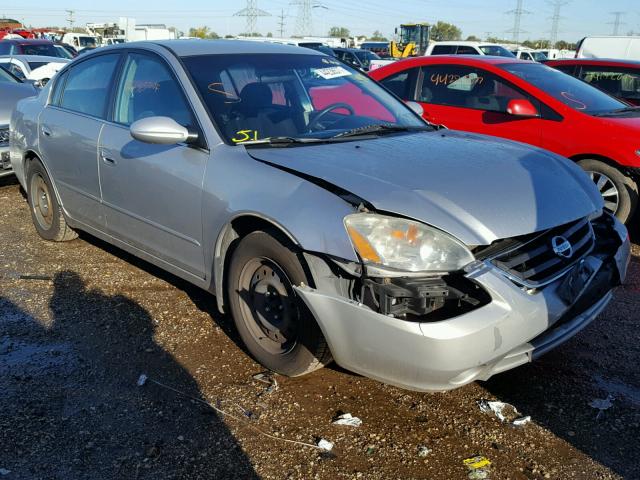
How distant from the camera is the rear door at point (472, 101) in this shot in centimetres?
623

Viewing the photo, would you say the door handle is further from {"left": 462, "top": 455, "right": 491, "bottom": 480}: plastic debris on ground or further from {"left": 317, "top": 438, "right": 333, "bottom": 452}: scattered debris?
{"left": 462, "top": 455, "right": 491, "bottom": 480}: plastic debris on ground

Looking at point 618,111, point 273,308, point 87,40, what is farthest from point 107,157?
point 87,40

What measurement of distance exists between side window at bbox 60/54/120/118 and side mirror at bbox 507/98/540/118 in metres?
3.66

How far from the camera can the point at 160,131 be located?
11.3ft

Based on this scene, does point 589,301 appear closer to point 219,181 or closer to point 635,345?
point 635,345

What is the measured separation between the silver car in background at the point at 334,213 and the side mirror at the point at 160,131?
1 cm

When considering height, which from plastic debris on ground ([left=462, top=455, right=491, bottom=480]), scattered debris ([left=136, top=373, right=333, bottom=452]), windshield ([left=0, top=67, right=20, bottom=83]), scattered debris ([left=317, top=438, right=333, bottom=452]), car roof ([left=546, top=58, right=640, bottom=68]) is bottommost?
scattered debris ([left=136, top=373, right=333, bottom=452])

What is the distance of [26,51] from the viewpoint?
655 inches

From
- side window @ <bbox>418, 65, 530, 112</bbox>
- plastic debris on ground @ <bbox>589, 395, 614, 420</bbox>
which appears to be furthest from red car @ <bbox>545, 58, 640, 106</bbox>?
plastic debris on ground @ <bbox>589, 395, 614, 420</bbox>

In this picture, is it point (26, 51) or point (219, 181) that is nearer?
point (219, 181)

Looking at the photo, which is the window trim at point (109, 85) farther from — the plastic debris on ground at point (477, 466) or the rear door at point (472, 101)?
the rear door at point (472, 101)

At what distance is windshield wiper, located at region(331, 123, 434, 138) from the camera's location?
3.77 m

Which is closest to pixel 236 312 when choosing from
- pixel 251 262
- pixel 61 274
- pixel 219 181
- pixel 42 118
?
pixel 251 262

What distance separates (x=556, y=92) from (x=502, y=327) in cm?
434
